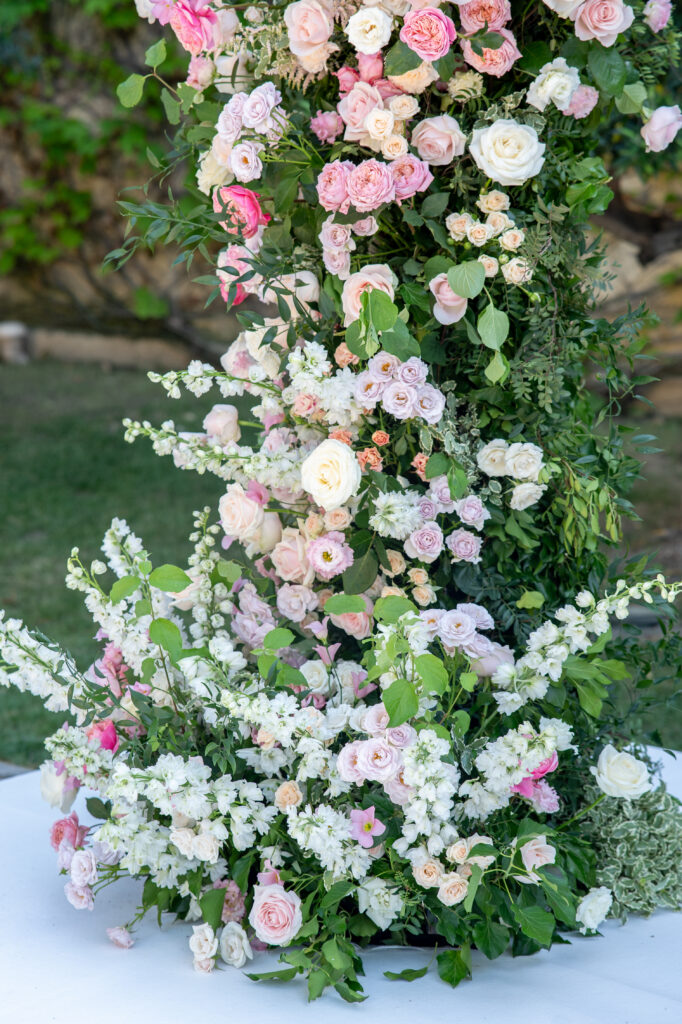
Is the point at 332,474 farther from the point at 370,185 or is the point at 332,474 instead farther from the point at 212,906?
the point at 212,906

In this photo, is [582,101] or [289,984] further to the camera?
[582,101]

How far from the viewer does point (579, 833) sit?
6.53ft

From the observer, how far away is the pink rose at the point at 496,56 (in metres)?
1.74

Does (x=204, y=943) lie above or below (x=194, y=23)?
below

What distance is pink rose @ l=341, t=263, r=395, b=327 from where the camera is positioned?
1.76 metres

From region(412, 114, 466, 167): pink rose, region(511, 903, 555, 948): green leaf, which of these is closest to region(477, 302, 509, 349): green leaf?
region(412, 114, 466, 167): pink rose

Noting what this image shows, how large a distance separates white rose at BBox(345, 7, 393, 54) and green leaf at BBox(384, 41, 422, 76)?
0.02m

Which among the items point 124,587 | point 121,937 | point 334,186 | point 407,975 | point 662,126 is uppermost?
point 662,126

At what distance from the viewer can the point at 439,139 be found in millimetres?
1774

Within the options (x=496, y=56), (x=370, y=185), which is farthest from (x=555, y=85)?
(x=370, y=185)

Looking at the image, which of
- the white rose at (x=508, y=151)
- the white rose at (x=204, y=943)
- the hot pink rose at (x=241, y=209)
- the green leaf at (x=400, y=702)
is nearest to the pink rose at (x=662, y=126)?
the white rose at (x=508, y=151)

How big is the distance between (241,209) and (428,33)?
0.42m

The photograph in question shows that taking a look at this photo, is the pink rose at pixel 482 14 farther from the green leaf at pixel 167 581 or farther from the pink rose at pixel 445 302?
the green leaf at pixel 167 581

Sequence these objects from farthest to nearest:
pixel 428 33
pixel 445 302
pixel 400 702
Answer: pixel 445 302 < pixel 428 33 < pixel 400 702
